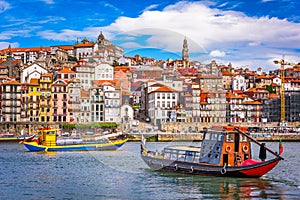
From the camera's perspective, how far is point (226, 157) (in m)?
26.0

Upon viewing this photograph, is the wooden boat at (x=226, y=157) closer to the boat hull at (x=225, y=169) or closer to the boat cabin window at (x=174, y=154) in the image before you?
the boat hull at (x=225, y=169)

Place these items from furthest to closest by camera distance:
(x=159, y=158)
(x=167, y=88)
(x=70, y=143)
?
(x=167, y=88), (x=70, y=143), (x=159, y=158)

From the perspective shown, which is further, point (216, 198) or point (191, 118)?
point (191, 118)

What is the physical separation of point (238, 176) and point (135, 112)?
203 ft

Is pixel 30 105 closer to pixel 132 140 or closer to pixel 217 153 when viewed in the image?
pixel 132 140

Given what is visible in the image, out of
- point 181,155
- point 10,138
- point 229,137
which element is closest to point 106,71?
point 10,138

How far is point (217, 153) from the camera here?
2614cm

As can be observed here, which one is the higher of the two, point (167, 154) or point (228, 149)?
point (228, 149)

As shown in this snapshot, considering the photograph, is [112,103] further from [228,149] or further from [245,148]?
[228,149]

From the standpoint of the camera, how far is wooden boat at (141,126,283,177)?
2553 centimetres

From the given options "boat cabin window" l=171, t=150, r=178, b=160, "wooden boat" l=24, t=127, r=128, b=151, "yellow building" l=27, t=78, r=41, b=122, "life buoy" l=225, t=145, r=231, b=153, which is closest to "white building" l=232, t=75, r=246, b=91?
"yellow building" l=27, t=78, r=41, b=122

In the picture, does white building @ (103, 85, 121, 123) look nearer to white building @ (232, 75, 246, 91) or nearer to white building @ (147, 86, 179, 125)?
white building @ (147, 86, 179, 125)

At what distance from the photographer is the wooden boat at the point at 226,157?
25.5 metres

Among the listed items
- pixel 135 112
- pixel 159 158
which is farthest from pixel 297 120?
pixel 159 158
